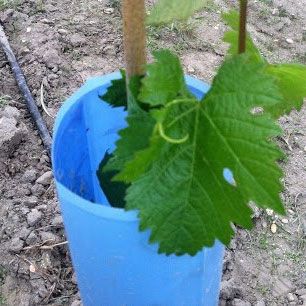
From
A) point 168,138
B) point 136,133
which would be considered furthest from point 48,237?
point 168,138

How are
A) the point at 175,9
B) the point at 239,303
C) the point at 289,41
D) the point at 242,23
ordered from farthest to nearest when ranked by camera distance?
the point at 289,41, the point at 239,303, the point at 242,23, the point at 175,9

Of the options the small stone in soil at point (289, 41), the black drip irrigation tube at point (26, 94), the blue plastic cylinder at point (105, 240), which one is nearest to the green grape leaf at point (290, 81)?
the blue plastic cylinder at point (105, 240)

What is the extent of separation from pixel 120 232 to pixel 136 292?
18 cm

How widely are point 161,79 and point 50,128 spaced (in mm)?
1180

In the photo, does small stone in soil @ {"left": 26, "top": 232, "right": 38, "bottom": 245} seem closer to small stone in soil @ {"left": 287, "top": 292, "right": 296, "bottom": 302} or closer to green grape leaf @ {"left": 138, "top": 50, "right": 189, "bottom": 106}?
small stone in soil @ {"left": 287, "top": 292, "right": 296, "bottom": 302}

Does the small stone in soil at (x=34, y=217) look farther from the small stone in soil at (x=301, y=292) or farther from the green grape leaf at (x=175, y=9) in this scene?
the green grape leaf at (x=175, y=9)

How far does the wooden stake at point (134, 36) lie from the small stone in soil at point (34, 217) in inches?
32.5

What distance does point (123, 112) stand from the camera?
1.37m

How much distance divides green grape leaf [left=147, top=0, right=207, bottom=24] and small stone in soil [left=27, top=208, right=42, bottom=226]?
112cm

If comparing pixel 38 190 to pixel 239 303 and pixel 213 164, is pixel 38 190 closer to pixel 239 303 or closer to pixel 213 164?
pixel 239 303

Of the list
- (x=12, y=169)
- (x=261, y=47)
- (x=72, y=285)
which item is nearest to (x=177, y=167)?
(x=72, y=285)

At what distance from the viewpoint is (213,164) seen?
39.4 inches

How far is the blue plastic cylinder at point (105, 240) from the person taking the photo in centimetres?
114

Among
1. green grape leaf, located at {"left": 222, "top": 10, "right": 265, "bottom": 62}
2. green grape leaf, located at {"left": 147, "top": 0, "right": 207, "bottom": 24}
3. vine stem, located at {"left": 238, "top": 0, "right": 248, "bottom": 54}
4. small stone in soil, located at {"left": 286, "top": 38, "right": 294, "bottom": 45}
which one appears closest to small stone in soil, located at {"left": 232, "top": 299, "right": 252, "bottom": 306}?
green grape leaf, located at {"left": 222, "top": 10, "right": 265, "bottom": 62}
